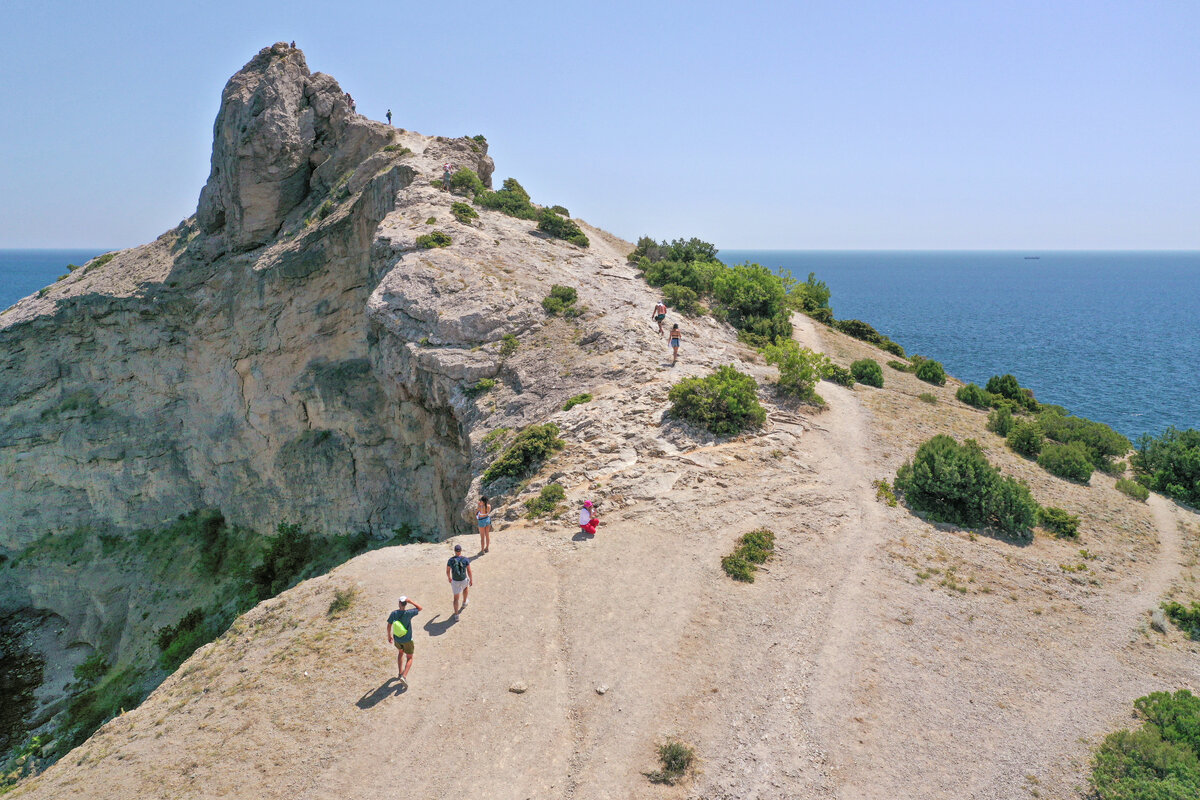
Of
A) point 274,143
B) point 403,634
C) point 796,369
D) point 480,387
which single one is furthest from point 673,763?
point 274,143

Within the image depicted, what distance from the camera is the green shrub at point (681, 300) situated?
3678 centimetres

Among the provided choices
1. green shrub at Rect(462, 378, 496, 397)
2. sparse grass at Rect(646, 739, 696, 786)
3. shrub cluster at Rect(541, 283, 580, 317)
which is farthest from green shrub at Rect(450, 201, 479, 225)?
sparse grass at Rect(646, 739, 696, 786)

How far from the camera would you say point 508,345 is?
30531mm

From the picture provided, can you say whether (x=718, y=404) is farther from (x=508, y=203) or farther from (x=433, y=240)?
(x=508, y=203)

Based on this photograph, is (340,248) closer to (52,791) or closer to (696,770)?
(52,791)

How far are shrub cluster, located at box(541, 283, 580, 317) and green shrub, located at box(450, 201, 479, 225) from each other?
9093 millimetres

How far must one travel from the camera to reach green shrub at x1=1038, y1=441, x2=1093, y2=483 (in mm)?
25938

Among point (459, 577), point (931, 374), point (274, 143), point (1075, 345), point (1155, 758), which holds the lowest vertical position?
point (1075, 345)

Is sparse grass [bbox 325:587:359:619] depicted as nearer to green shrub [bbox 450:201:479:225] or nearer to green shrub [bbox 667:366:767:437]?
green shrub [bbox 667:366:767:437]

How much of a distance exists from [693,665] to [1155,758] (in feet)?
29.8

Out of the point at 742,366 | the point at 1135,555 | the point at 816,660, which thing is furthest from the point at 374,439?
the point at 1135,555

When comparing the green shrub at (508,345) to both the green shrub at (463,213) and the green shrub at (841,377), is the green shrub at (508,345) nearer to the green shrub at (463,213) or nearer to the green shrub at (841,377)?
the green shrub at (463,213)

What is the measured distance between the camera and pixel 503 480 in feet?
77.0

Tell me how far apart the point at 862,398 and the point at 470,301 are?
69.4 ft
